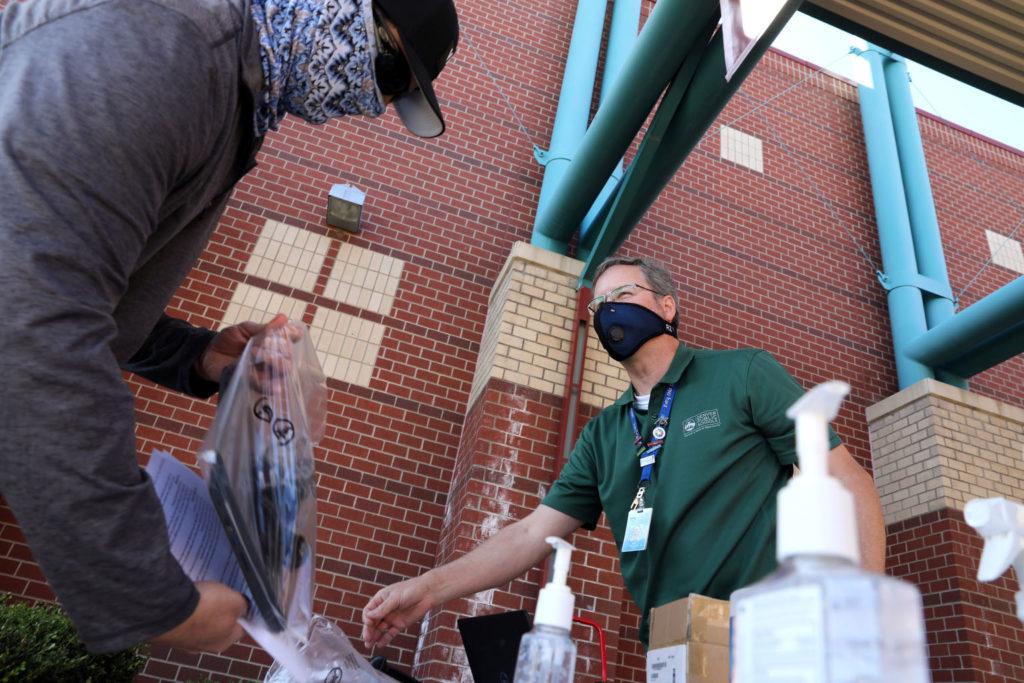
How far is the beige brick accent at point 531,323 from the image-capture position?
545cm

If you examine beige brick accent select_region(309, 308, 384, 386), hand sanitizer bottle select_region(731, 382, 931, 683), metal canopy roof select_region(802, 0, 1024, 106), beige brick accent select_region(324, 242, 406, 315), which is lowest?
hand sanitizer bottle select_region(731, 382, 931, 683)

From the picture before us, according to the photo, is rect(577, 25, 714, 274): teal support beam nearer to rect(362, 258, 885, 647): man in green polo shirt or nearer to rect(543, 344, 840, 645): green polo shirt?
rect(362, 258, 885, 647): man in green polo shirt

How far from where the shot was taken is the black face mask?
2590mm

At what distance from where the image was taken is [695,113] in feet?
15.3

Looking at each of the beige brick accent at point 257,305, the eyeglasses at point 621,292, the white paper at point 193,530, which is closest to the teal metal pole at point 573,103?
the beige brick accent at point 257,305

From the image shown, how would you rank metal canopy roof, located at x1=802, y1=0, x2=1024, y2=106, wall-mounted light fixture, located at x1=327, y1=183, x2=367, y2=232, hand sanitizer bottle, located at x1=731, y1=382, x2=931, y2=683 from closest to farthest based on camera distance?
hand sanitizer bottle, located at x1=731, y1=382, x2=931, y2=683 → metal canopy roof, located at x1=802, y1=0, x2=1024, y2=106 → wall-mounted light fixture, located at x1=327, y1=183, x2=367, y2=232

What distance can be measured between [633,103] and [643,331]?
2793mm

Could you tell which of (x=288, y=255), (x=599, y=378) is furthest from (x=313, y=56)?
(x=288, y=255)

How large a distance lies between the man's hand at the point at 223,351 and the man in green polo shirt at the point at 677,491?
70cm

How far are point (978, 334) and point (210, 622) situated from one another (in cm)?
675

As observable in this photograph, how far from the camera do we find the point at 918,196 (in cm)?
796

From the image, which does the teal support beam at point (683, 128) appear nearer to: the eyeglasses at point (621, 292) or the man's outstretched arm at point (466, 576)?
the eyeglasses at point (621, 292)

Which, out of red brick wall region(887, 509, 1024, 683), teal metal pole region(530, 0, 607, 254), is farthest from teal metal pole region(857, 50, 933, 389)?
teal metal pole region(530, 0, 607, 254)

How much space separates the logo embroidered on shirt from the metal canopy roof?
4561 millimetres
